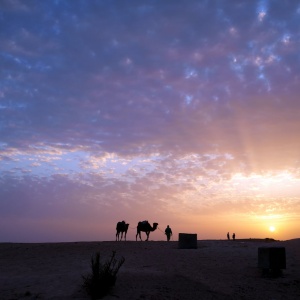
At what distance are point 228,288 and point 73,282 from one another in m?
6.13

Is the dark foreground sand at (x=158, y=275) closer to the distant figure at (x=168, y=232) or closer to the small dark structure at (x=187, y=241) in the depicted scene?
the small dark structure at (x=187, y=241)

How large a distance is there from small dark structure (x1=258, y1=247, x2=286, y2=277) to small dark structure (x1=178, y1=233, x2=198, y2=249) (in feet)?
27.0

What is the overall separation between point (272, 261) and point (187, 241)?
886 cm

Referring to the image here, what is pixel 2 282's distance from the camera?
15.3 meters

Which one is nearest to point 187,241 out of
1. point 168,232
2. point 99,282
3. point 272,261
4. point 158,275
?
point 272,261

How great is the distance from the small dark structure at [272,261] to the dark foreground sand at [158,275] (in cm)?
37

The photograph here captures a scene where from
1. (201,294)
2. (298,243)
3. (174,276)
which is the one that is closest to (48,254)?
(174,276)

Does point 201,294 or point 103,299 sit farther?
point 201,294

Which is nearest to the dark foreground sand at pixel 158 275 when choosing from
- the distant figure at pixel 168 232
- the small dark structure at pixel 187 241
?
the small dark structure at pixel 187 241

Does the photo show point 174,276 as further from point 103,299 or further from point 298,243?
point 298,243

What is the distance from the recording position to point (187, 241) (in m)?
24.8

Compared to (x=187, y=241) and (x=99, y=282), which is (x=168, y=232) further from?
(x=99, y=282)

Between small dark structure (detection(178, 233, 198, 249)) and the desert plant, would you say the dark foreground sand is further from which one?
small dark structure (detection(178, 233, 198, 249))

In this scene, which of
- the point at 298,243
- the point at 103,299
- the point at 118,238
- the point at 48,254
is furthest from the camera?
the point at 118,238
